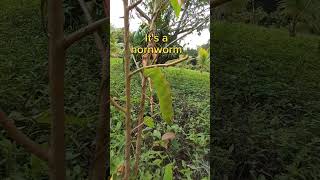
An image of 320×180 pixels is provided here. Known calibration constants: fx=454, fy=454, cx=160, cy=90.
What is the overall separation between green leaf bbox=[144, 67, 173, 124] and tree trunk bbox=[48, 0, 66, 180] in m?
0.27

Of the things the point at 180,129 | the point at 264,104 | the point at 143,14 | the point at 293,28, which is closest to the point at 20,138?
the point at 143,14

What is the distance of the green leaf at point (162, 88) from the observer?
2.12ft

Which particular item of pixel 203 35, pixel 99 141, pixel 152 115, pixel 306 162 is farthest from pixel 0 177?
pixel 306 162

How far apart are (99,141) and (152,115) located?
1.28 ft

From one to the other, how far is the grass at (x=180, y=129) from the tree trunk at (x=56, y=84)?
1.73 ft

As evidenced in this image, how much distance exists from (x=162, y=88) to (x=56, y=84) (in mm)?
314

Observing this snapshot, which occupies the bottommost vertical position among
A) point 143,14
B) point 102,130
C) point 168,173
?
point 168,173

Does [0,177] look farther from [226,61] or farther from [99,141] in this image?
[226,61]

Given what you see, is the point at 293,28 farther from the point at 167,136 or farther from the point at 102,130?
the point at 102,130

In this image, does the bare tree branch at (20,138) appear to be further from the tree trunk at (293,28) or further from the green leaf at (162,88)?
the tree trunk at (293,28)

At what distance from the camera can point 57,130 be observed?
1.24 feet

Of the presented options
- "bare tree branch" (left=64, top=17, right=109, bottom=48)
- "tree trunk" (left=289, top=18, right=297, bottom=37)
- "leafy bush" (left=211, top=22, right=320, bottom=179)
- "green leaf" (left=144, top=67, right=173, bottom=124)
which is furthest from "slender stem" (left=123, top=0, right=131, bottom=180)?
"tree trunk" (left=289, top=18, right=297, bottom=37)

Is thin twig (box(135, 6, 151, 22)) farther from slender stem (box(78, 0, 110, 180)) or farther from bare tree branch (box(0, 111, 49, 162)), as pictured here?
bare tree branch (box(0, 111, 49, 162))

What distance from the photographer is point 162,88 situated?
0.67 meters
